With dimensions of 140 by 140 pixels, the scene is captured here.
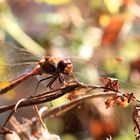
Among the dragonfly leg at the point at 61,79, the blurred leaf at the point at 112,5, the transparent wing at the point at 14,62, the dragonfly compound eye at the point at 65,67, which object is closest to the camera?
the dragonfly leg at the point at 61,79

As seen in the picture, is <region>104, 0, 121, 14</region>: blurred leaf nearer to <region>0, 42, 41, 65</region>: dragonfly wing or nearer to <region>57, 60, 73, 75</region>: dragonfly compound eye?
<region>0, 42, 41, 65</region>: dragonfly wing

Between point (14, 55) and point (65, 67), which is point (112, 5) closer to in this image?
point (14, 55)

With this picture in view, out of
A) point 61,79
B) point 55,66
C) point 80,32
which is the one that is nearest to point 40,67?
point 55,66

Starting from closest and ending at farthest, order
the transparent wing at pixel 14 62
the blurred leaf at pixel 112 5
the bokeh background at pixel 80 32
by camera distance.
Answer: the transparent wing at pixel 14 62 < the bokeh background at pixel 80 32 < the blurred leaf at pixel 112 5

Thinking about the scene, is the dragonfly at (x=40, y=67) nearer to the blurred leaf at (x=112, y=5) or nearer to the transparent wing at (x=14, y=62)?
the transparent wing at (x=14, y=62)

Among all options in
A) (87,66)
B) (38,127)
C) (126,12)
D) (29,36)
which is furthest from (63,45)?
(38,127)

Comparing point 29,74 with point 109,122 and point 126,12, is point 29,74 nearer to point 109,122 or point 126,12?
point 109,122

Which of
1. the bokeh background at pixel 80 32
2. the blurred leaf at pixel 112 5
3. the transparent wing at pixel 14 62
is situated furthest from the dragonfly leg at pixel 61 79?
the blurred leaf at pixel 112 5
